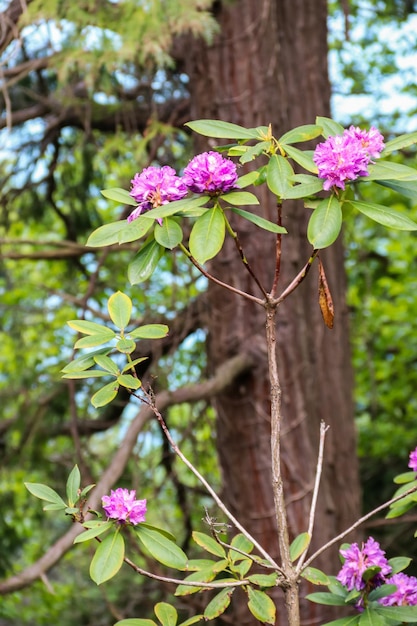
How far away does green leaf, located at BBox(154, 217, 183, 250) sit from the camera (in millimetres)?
1255

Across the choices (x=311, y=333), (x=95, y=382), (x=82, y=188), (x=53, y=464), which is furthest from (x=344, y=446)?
(x=82, y=188)

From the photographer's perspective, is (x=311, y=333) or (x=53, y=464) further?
(x=53, y=464)

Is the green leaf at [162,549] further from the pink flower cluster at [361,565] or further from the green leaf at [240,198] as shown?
the green leaf at [240,198]

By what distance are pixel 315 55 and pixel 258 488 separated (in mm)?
1904

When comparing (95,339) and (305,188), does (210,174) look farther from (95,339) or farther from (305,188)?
(95,339)

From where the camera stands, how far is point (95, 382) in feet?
14.1

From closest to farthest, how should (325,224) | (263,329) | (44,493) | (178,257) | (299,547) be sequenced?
(325,224) → (44,493) → (299,547) → (263,329) → (178,257)

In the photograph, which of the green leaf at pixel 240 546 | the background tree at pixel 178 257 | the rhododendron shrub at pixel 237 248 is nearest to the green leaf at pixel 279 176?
the rhododendron shrub at pixel 237 248

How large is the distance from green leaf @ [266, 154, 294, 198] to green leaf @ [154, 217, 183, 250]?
15 centimetres

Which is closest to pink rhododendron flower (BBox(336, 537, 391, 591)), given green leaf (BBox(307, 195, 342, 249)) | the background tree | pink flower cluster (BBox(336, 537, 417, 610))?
pink flower cluster (BBox(336, 537, 417, 610))

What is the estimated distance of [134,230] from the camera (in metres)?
1.26

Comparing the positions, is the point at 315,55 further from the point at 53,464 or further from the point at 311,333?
the point at 53,464

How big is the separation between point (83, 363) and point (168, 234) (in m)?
0.23

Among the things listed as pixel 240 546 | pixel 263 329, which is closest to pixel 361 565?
pixel 240 546
